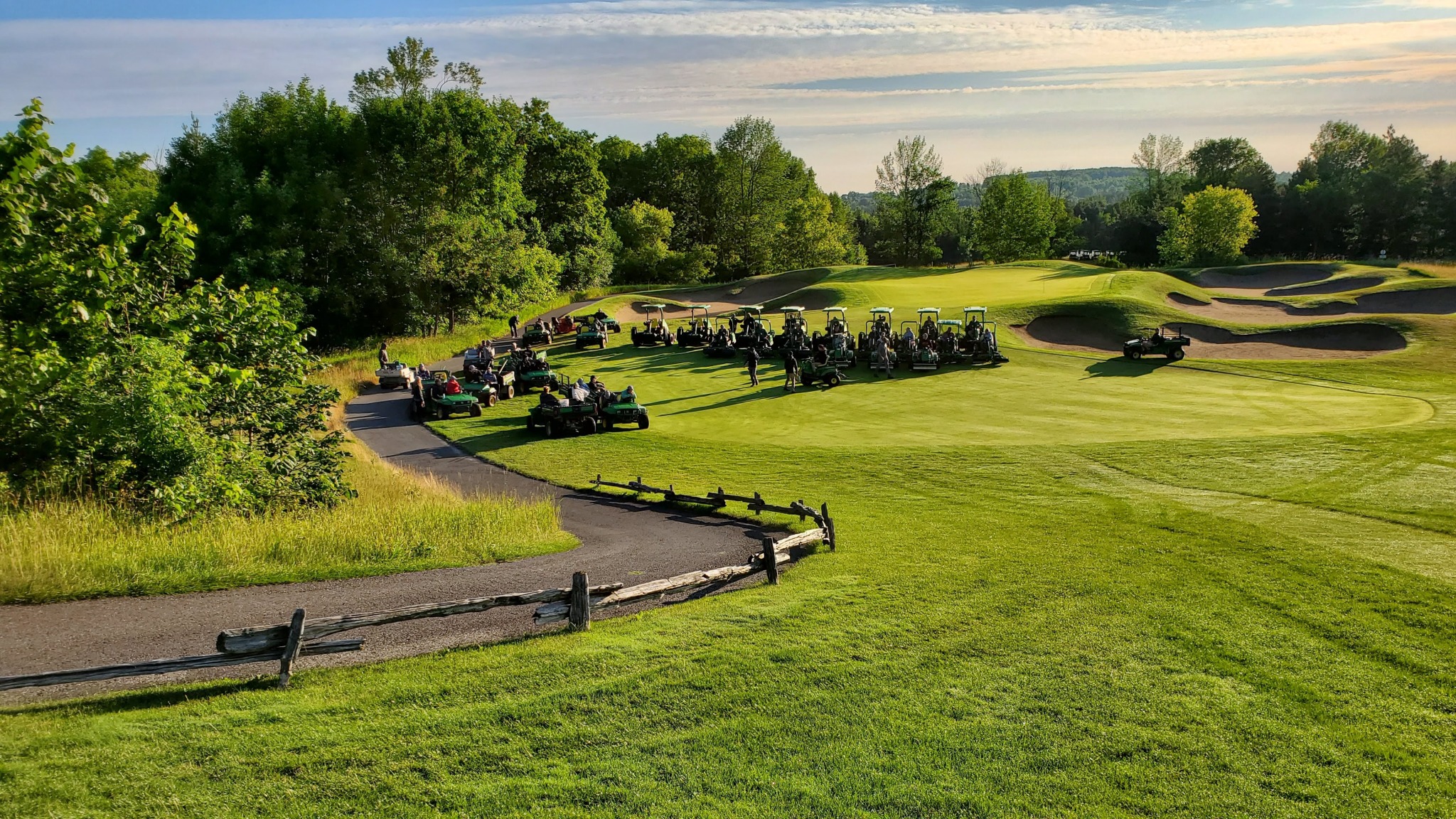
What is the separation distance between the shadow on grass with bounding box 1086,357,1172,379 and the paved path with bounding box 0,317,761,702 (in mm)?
22588

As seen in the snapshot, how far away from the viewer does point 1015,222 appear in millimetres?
95625

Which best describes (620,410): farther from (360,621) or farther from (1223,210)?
(1223,210)

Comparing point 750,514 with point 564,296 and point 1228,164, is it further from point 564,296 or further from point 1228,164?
point 1228,164

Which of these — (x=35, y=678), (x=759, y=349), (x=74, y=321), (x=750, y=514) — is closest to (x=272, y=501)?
(x=74, y=321)

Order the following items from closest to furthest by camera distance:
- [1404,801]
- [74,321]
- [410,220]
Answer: [1404,801], [74,321], [410,220]

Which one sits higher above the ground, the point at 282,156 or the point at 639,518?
the point at 282,156

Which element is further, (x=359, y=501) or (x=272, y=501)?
(x=359, y=501)

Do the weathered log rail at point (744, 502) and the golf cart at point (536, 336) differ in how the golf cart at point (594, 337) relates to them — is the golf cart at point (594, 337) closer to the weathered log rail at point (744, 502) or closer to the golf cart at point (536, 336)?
the golf cart at point (536, 336)

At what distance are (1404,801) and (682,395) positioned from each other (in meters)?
27.2

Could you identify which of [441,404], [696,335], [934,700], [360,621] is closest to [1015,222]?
[696,335]

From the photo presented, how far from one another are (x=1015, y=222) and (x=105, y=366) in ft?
311

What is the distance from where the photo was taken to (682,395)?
107 feet

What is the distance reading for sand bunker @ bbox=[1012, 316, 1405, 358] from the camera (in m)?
36.1

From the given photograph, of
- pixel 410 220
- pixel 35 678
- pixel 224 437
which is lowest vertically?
pixel 35 678
